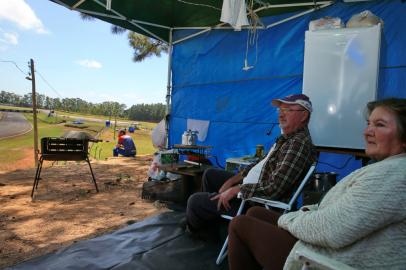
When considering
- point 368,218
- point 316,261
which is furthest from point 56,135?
point 368,218

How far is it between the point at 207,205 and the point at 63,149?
269 cm

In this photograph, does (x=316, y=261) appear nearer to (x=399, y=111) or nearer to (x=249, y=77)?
(x=399, y=111)

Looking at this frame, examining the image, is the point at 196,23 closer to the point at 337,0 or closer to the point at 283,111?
the point at 337,0

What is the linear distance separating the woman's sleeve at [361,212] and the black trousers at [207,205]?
1193mm

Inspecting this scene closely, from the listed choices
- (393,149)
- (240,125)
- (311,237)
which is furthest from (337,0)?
(311,237)

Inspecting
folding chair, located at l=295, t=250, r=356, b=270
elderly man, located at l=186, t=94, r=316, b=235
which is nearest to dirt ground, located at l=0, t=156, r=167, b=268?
elderly man, located at l=186, t=94, r=316, b=235

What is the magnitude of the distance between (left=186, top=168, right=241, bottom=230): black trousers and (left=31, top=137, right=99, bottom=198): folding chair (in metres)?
2.26

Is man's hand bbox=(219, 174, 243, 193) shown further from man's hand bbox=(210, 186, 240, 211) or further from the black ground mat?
the black ground mat

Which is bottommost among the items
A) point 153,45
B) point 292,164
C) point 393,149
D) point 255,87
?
point 292,164

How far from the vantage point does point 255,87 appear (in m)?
4.44

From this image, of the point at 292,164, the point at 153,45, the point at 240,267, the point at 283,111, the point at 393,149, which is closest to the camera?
the point at 393,149

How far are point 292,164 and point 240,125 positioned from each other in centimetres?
262

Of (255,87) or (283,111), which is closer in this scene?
(283,111)

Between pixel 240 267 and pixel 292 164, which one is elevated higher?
pixel 292 164
